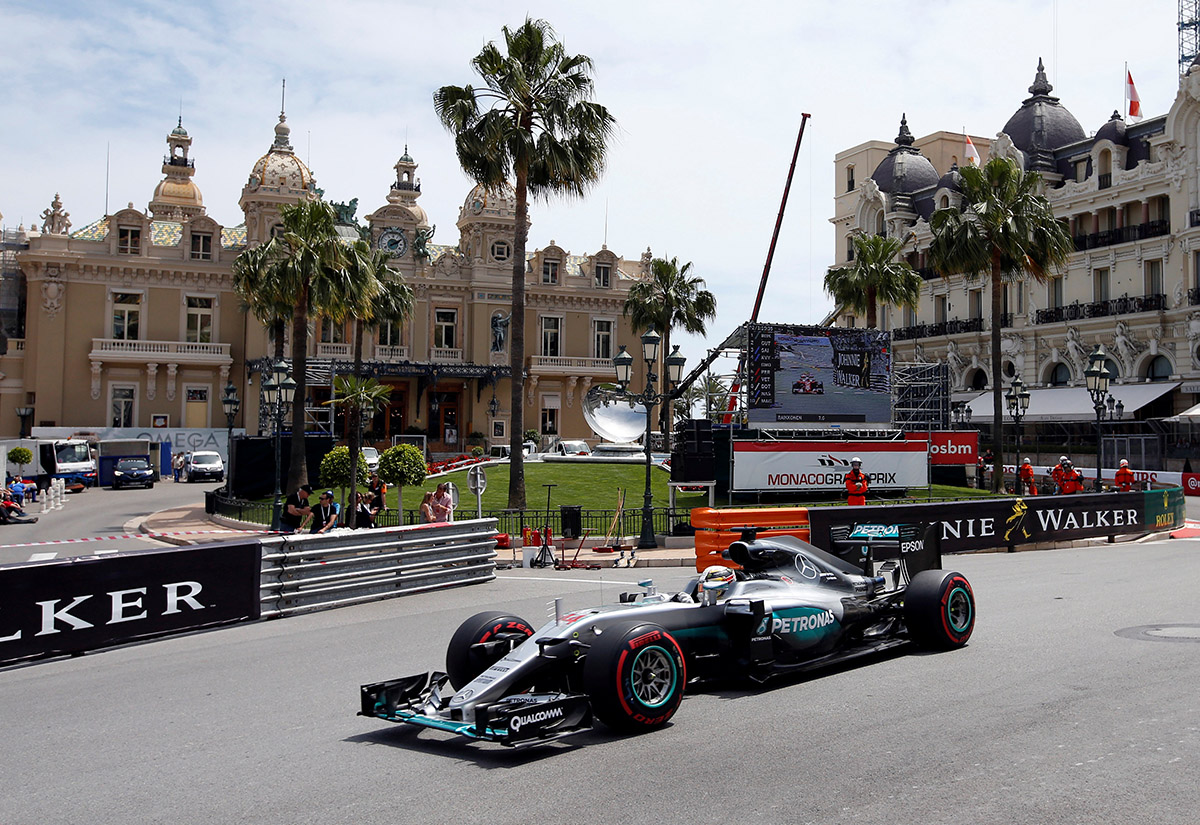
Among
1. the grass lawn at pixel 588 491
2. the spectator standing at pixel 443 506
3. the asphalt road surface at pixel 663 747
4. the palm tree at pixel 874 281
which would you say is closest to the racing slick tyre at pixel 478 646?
the asphalt road surface at pixel 663 747

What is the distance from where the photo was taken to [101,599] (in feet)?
35.7

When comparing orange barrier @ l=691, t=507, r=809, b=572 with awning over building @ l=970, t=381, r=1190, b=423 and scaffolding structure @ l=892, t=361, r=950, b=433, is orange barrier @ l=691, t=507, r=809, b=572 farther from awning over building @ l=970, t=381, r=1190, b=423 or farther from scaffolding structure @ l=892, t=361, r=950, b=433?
awning over building @ l=970, t=381, r=1190, b=423

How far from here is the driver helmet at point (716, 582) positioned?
26.8 ft

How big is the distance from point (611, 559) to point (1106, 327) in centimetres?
3776

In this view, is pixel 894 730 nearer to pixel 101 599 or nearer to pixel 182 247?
pixel 101 599

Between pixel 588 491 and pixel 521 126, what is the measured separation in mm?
11880

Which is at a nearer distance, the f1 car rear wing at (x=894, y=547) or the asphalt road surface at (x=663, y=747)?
the asphalt road surface at (x=663, y=747)

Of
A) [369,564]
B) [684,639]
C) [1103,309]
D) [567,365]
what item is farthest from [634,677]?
[567,365]

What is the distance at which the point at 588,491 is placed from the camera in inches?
1282

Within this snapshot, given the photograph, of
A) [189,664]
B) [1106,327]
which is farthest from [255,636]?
[1106,327]

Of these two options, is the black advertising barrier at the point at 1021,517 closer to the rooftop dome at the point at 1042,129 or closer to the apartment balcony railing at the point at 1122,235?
the apartment balcony railing at the point at 1122,235

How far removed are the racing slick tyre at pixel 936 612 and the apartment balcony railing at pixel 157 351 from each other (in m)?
50.9

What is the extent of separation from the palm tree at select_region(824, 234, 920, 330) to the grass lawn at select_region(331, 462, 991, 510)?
842 cm

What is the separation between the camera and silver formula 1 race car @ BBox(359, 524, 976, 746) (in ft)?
21.9
